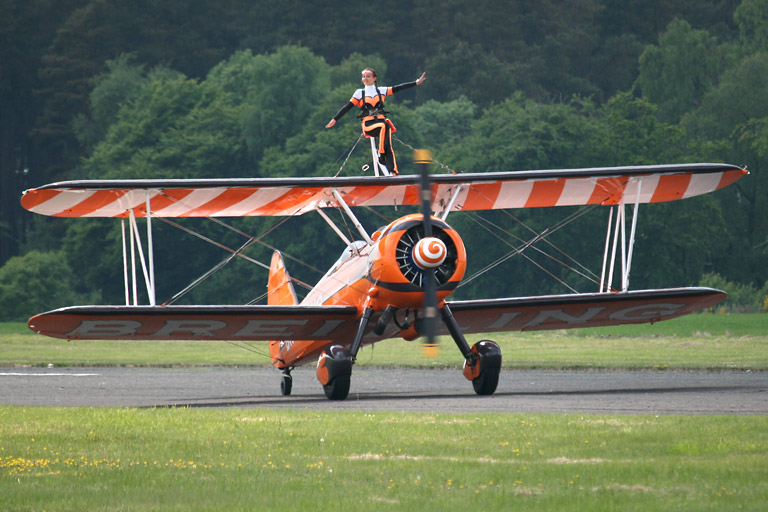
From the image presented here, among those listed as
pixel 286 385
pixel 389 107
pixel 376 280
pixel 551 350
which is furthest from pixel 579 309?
pixel 389 107

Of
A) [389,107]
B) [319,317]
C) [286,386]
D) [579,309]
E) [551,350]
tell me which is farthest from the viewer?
[389,107]

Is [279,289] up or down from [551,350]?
up

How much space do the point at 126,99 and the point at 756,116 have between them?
136 ft

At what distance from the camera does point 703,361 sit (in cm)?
2378

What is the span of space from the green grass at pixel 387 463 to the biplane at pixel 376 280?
3.24m

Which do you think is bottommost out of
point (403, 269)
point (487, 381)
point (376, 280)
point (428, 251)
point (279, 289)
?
point (487, 381)

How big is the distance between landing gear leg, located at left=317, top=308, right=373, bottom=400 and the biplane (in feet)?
0.05

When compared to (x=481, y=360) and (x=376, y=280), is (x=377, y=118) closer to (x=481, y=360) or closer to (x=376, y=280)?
(x=376, y=280)

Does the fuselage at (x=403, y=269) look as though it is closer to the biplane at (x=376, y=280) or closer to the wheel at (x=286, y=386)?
the biplane at (x=376, y=280)

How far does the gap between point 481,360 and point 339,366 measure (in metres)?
1.92

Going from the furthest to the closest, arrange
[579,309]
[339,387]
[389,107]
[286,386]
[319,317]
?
[389,107] < [286,386] < [579,309] < [319,317] < [339,387]

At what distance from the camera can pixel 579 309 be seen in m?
17.8

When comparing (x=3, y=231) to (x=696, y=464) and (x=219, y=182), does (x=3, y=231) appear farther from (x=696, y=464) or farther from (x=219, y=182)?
(x=696, y=464)

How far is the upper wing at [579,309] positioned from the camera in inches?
680
